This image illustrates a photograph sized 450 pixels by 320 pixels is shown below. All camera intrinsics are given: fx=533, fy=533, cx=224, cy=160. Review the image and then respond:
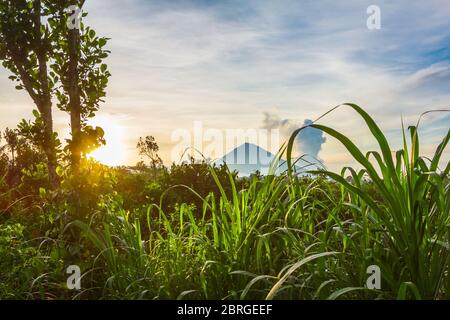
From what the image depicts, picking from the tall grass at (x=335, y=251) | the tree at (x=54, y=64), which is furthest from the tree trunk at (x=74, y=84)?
the tall grass at (x=335, y=251)

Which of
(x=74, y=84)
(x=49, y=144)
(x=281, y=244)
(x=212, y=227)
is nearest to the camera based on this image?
(x=281, y=244)

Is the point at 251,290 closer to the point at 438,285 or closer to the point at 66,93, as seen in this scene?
the point at 438,285

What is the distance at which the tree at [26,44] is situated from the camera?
6289mm

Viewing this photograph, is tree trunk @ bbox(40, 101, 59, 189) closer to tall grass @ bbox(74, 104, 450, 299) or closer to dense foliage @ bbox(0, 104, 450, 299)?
dense foliage @ bbox(0, 104, 450, 299)

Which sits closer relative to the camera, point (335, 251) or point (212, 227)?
point (335, 251)

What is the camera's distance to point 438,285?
8.16ft

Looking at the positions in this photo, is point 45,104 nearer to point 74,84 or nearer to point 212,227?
point 74,84

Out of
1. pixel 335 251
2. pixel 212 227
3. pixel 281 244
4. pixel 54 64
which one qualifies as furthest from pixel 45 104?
pixel 335 251

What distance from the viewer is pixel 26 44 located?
640cm

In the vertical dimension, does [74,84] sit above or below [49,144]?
above

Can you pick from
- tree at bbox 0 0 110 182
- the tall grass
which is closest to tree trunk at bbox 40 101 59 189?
tree at bbox 0 0 110 182

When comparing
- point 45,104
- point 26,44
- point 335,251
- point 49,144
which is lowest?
point 335,251

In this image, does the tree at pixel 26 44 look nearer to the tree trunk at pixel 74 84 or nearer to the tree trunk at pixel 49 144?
the tree trunk at pixel 49 144

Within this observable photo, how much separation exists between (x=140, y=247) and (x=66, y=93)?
2.95 metres
